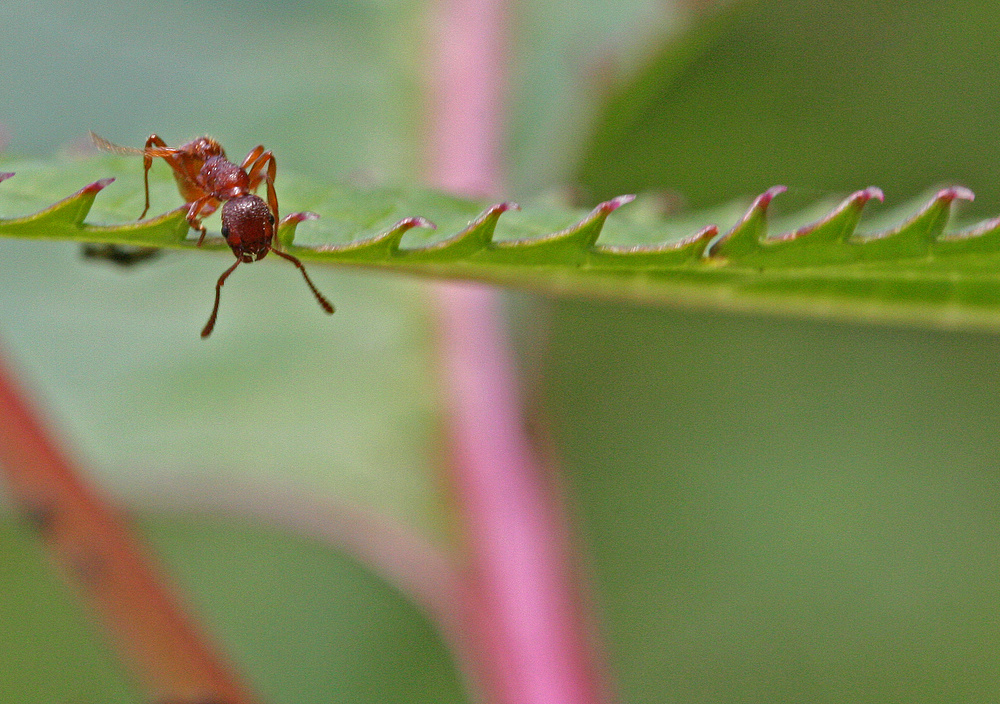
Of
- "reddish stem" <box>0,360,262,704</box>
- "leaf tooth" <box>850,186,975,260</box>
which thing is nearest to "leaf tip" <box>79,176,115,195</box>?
"reddish stem" <box>0,360,262,704</box>

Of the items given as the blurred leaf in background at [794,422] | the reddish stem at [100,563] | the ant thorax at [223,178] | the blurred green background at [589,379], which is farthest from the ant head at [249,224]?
the blurred leaf in background at [794,422]

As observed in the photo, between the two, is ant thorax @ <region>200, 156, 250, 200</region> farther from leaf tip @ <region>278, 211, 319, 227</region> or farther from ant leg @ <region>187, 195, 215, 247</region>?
leaf tip @ <region>278, 211, 319, 227</region>

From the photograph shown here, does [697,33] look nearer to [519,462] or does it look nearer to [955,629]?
[519,462]

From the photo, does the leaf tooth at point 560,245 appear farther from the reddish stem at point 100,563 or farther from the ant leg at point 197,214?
the reddish stem at point 100,563

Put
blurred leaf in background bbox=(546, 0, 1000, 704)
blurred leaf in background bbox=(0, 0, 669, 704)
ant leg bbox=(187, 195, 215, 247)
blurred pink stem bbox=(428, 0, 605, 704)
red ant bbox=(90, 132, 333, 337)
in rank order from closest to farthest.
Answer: ant leg bbox=(187, 195, 215, 247)
red ant bbox=(90, 132, 333, 337)
blurred pink stem bbox=(428, 0, 605, 704)
blurred leaf in background bbox=(0, 0, 669, 704)
blurred leaf in background bbox=(546, 0, 1000, 704)

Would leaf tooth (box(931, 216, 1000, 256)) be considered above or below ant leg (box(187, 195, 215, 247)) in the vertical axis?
below
